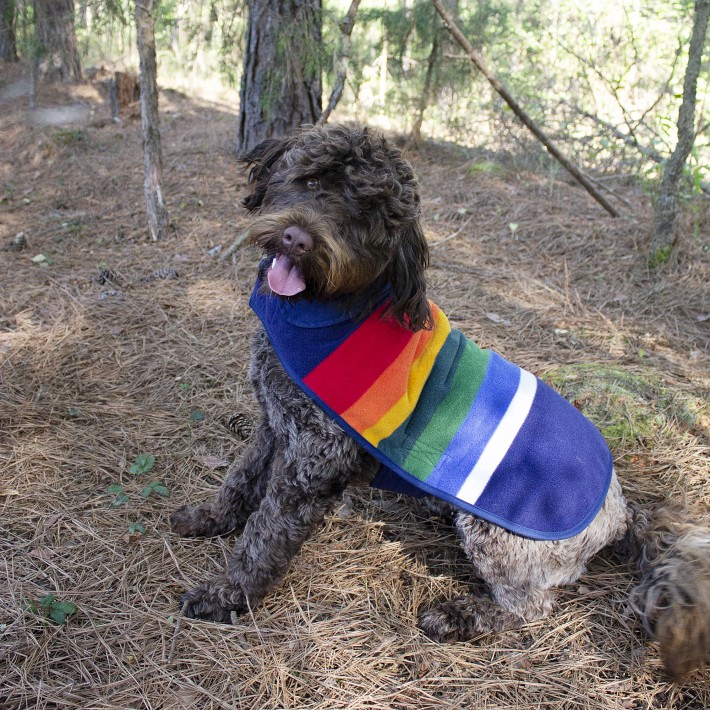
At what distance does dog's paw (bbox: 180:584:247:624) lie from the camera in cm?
274

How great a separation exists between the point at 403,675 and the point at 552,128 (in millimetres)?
8527

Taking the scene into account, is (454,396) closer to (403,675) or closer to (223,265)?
(403,675)

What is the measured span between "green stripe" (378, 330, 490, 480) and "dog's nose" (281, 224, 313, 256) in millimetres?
840

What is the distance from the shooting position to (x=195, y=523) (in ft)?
10.4

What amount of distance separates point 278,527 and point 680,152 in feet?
16.6

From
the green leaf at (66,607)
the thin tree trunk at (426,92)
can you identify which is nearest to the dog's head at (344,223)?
the green leaf at (66,607)

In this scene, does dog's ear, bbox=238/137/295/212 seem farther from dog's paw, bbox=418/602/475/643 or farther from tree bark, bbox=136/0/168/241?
tree bark, bbox=136/0/168/241

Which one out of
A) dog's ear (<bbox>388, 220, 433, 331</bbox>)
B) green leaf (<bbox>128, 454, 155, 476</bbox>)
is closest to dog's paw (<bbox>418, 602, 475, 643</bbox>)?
dog's ear (<bbox>388, 220, 433, 331</bbox>)

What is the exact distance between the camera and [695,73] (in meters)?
5.23

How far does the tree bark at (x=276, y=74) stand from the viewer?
242 inches

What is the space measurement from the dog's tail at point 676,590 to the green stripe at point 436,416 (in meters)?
1.05

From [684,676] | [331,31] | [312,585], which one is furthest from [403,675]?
[331,31]

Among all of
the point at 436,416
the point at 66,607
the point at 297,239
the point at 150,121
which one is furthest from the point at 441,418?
the point at 150,121

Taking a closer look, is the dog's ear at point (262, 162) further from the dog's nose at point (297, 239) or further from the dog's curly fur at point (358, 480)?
the dog's nose at point (297, 239)
